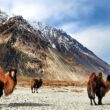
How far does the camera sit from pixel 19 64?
122 metres

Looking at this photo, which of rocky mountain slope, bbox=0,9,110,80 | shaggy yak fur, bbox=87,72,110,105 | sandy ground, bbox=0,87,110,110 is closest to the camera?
sandy ground, bbox=0,87,110,110

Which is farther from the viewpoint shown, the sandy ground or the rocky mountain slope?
the rocky mountain slope

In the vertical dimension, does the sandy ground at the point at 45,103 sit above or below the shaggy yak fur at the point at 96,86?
below

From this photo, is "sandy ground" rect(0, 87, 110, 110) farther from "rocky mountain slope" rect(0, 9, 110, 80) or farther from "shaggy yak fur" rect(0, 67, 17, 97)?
"rocky mountain slope" rect(0, 9, 110, 80)

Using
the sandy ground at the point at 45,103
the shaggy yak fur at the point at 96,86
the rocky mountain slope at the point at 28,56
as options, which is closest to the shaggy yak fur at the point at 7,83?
the sandy ground at the point at 45,103

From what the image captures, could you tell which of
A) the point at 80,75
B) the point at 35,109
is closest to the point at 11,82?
the point at 35,109

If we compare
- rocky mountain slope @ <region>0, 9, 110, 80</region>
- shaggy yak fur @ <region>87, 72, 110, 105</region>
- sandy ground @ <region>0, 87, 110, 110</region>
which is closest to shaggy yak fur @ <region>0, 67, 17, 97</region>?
sandy ground @ <region>0, 87, 110, 110</region>

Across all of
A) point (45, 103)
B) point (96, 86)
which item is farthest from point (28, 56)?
point (96, 86)

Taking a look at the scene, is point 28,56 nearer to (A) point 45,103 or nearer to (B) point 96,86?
(A) point 45,103

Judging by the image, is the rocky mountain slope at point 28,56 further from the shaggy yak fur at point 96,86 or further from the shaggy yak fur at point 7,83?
the shaggy yak fur at point 7,83

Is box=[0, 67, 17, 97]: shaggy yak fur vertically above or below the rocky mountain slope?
below

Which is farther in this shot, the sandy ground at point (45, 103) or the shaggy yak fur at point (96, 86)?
the shaggy yak fur at point (96, 86)

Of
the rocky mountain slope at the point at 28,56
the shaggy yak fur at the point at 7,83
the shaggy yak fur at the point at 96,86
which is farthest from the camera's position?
the rocky mountain slope at the point at 28,56

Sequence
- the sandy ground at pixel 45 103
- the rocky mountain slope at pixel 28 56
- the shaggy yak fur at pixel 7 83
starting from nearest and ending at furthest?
the shaggy yak fur at pixel 7 83 → the sandy ground at pixel 45 103 → the rocky mountain slope at pixel 28 56
